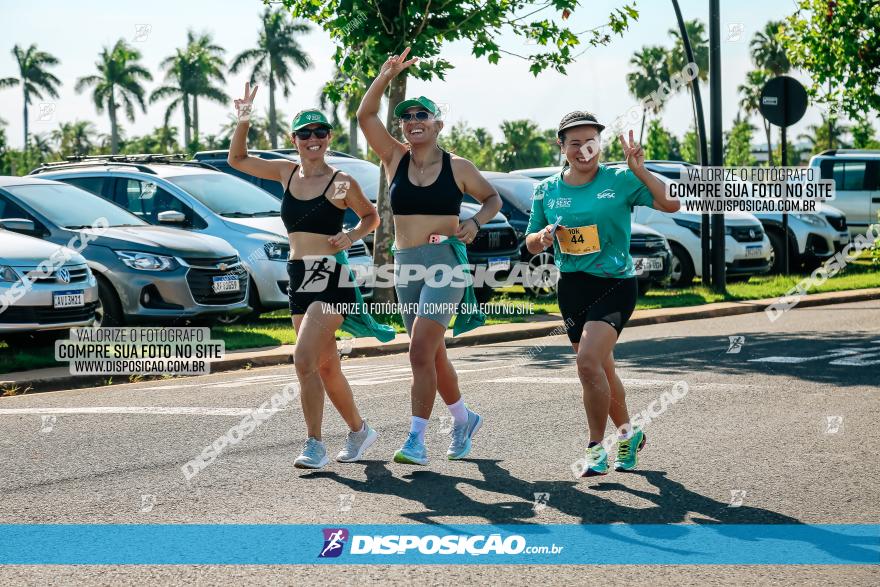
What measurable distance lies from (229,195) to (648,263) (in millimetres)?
6713

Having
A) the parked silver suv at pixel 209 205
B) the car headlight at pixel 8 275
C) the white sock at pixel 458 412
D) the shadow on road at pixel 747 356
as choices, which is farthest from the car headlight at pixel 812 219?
the white sock at pixel 458 412

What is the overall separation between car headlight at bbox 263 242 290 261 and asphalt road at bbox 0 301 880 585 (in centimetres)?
381

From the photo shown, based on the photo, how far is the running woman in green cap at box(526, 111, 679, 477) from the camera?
669cm

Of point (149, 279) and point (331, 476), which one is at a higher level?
point (149, 279)

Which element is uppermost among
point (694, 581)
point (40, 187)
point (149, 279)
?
point (40, 187)

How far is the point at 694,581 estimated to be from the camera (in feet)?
15.9

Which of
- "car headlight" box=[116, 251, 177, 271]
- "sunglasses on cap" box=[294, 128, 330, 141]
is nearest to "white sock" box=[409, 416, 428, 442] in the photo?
"sunglasses on cap" box=[294, 128, 330, 141]

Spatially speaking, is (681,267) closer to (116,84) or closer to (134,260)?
(134,260)

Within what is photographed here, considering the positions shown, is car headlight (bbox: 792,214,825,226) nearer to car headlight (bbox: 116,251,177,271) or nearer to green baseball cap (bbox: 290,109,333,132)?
car headlight (bbox: 116,251,177,271)

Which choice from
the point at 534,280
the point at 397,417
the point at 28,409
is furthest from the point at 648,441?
the point at 534,280

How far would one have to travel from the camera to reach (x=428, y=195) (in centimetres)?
696

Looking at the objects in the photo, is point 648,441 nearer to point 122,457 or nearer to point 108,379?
point 122,457

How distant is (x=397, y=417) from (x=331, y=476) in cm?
207

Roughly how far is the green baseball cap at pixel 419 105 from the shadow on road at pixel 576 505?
2074 millimetres
